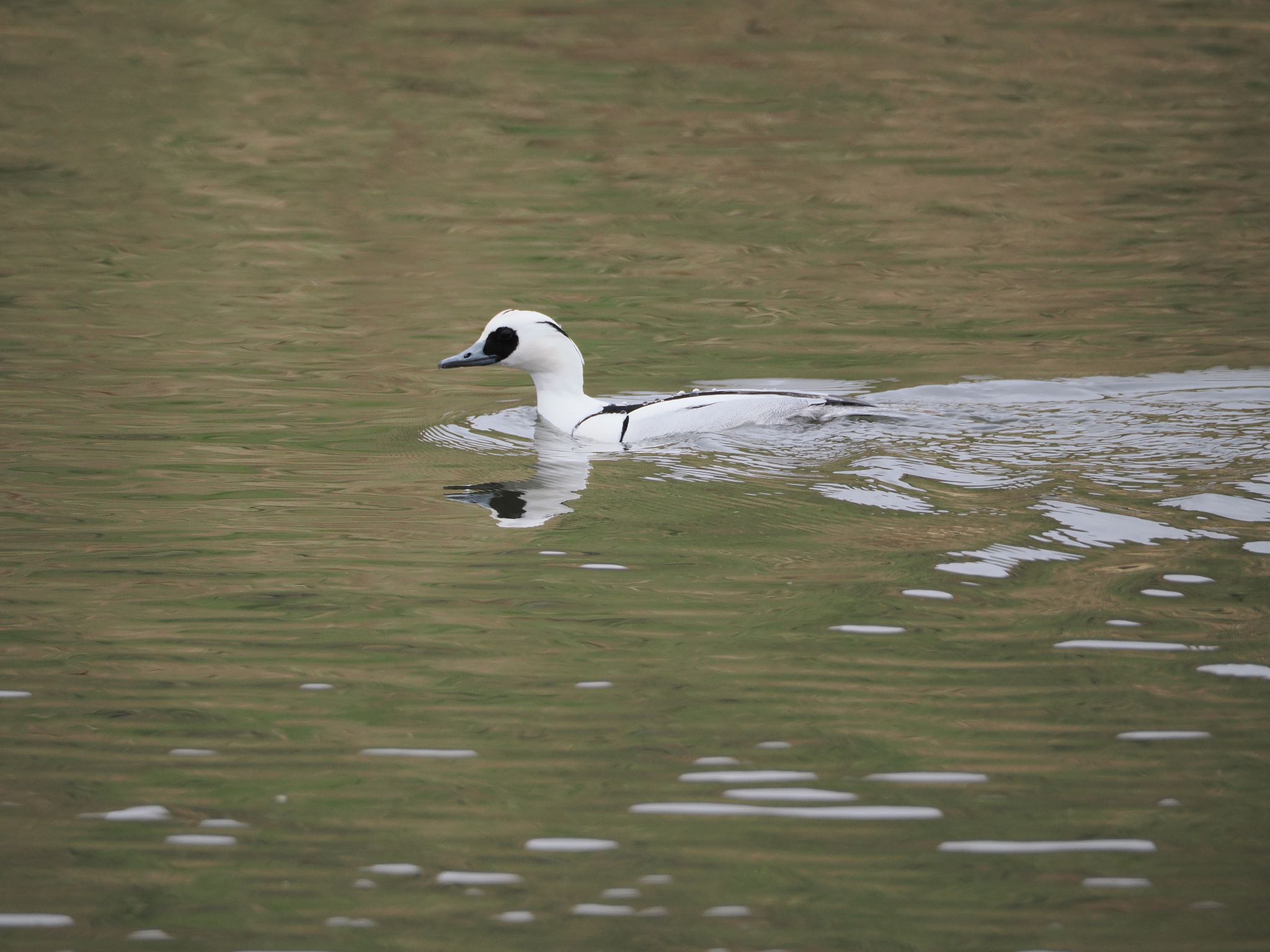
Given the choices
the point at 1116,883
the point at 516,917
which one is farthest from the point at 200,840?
the point at 1116,883

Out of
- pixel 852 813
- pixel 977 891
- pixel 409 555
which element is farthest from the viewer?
pixel 409 555

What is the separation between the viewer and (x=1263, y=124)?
67.0 feet

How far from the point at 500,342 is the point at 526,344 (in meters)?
0.17

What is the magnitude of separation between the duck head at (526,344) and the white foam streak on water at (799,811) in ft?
19.3

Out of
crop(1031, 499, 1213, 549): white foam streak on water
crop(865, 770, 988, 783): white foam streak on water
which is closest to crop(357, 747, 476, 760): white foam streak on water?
crop(865, 770, 988, 783): white foam streak on water

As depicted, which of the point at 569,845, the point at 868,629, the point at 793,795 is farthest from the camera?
the point at 868,629

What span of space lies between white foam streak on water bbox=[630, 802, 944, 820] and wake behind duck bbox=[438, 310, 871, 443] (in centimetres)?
515

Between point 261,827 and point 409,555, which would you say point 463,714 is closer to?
point 261,827

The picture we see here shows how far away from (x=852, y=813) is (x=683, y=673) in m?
1.28

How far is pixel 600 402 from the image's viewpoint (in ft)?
37.1

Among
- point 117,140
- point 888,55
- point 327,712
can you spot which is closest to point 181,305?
point 117,140

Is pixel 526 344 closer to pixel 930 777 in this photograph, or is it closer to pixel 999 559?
pixel 999 559

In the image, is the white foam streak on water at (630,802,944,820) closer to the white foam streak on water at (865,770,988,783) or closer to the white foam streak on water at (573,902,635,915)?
the white foam streak on water at (865,770,988,783)

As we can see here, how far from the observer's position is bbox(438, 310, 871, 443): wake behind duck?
10516 millimetres
